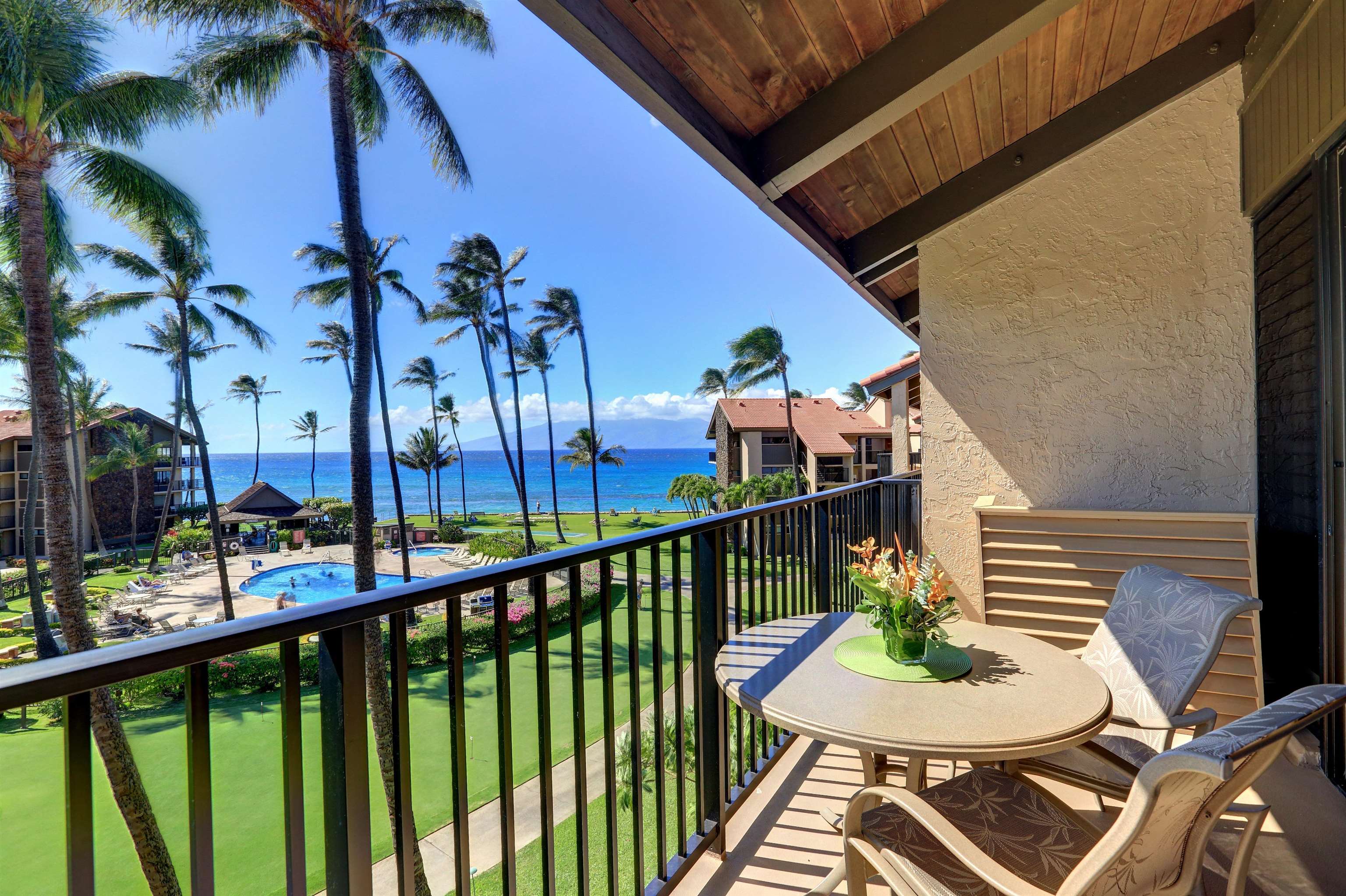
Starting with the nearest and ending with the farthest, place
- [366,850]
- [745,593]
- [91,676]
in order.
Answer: [91,676] → [366,850] → [745,593]

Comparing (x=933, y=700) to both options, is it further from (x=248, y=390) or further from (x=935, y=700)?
(x=248, y=390)

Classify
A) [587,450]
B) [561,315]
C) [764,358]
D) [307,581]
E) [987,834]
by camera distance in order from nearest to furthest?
[987,834]
[307,581]
[764,358]
[561,315]
[587,450]

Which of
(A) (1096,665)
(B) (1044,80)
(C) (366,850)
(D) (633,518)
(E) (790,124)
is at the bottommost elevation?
(D) (633,518)

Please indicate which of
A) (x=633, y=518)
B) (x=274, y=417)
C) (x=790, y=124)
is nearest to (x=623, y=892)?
(x=790, y=124)

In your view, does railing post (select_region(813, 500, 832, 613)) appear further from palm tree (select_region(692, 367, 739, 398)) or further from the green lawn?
palm tree (select_region(692, 367, 739, 398))

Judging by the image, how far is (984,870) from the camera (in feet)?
3.36

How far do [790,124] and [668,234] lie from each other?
5326 centimetres

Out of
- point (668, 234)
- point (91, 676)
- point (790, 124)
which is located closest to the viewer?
point (91, 676)

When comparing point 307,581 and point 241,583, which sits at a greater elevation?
point 241,583

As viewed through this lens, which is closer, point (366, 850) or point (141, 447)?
point (366, 850)

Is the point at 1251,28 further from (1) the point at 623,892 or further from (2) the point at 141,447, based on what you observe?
(2) the point at 141,447

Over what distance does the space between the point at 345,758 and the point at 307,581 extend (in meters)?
26.4

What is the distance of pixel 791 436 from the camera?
23.9 m

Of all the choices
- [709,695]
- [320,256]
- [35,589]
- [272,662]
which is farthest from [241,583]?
[709,695]
